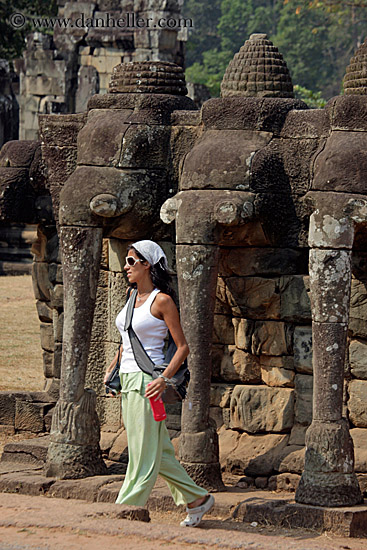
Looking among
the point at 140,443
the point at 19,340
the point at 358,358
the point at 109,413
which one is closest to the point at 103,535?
the point at 140,443

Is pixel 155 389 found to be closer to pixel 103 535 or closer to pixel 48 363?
pixel 103 535

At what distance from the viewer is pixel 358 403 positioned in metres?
8.27

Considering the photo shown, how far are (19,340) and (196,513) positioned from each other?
8563 millimetres

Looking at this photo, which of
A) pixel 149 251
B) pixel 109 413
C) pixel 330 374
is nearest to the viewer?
pixel 149 251

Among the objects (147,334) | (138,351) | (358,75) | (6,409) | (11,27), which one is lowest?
(6,409)

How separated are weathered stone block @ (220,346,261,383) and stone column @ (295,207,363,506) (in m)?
1.20

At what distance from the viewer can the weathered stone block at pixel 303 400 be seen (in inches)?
333

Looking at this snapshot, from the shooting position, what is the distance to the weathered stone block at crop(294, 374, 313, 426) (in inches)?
333

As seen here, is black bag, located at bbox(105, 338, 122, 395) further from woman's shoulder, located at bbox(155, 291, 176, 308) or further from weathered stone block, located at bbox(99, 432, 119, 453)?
weathered stone block, located at bbox(99, 432, 119, 453)

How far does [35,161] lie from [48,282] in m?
1.31

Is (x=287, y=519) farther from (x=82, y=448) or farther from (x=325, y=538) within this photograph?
(x=82, y=448)

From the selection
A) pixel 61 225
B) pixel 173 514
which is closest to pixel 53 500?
pixel 173 514

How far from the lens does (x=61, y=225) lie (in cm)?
864

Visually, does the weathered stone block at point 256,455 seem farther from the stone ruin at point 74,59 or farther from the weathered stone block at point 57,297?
the stone ruin at point 74,59
